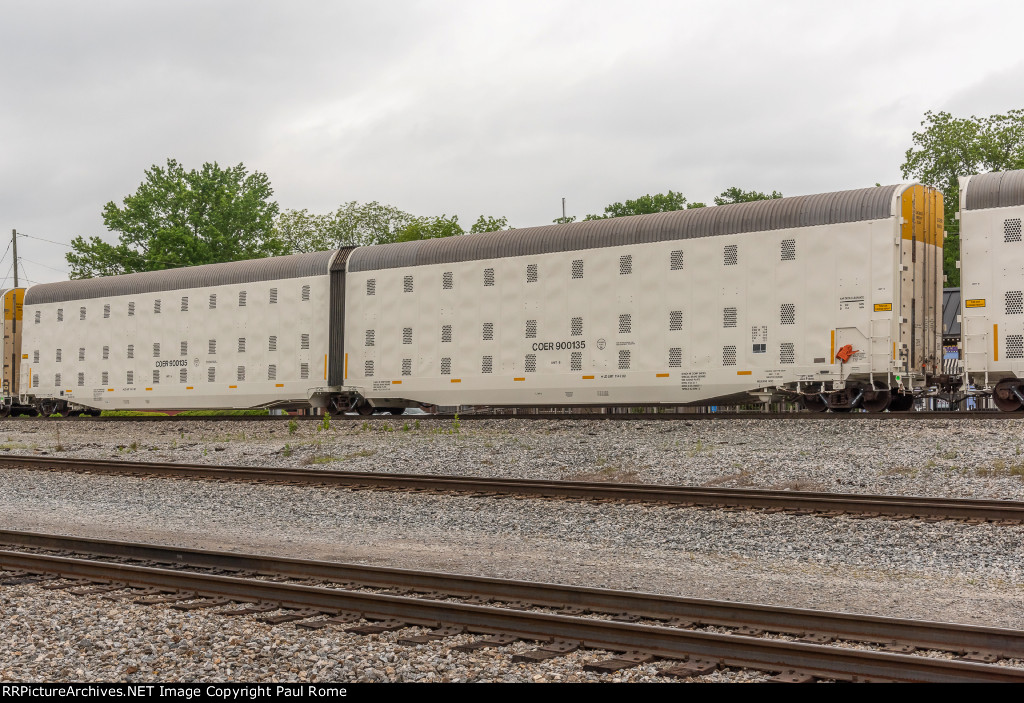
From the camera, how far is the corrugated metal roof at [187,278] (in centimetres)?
2481

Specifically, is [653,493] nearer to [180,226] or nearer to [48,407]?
[48,407]

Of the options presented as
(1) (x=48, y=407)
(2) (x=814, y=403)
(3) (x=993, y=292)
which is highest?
(3) (x=993, y=292)

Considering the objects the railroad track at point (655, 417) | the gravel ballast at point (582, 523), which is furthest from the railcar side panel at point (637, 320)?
the gravel ballast at point (582, 523)

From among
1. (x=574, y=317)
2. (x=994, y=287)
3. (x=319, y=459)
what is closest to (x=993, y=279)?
(x=994, y=287)

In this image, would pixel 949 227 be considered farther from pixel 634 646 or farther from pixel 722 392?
pixel 634 646

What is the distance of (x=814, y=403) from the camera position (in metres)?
18.4

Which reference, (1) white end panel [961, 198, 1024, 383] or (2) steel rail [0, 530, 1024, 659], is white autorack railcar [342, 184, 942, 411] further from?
(2) steel rail [0, 530, 1024, 659]

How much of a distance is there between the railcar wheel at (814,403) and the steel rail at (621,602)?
1229 cm

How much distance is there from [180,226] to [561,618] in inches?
2026

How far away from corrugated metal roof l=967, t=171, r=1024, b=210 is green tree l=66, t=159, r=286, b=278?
4217cm

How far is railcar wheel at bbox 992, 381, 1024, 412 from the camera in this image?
16.5 m

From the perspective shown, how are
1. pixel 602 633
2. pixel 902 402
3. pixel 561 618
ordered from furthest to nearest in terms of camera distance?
pixel 902 402 → pixel 561 618 → pixel 602 633

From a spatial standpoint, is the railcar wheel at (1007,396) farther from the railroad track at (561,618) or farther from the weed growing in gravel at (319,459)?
the railroad track at (561,618)

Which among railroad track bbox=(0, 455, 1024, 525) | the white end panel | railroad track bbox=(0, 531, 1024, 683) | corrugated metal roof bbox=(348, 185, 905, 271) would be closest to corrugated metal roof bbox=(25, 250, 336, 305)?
corrugated metal roof bbox=(348, 185, 905, 271)
